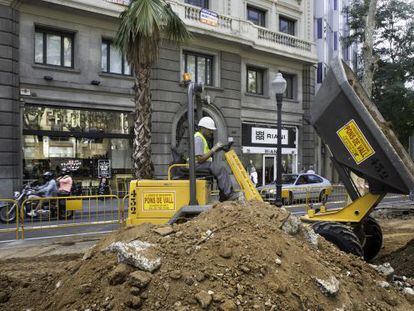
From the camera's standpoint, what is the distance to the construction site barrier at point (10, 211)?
1120cm

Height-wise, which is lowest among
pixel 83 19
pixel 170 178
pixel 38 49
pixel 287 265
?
pixel 287 265

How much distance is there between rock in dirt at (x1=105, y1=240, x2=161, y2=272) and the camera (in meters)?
4.09

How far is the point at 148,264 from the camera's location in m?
4.09

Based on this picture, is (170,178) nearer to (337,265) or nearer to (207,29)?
(337,265)

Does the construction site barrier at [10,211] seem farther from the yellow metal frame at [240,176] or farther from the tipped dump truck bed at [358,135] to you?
the tipped dump truck bed at [358,135]

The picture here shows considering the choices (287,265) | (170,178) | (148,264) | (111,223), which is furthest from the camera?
(111,223)

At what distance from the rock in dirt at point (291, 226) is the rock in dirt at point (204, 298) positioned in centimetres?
156

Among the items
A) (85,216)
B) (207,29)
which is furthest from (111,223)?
(207,29)

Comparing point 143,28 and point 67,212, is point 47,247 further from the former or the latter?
point 143,28

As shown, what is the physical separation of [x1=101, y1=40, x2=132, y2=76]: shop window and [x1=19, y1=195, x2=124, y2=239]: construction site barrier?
9981mm

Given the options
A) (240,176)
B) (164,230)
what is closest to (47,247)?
(240,176)

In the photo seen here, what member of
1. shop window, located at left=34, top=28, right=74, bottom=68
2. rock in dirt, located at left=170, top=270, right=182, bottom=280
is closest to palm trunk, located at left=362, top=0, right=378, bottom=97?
shop window, located at left=34, top=28, right=74, bottom=68

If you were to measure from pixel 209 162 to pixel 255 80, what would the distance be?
70.6 feet

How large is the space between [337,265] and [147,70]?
38.0 ft
